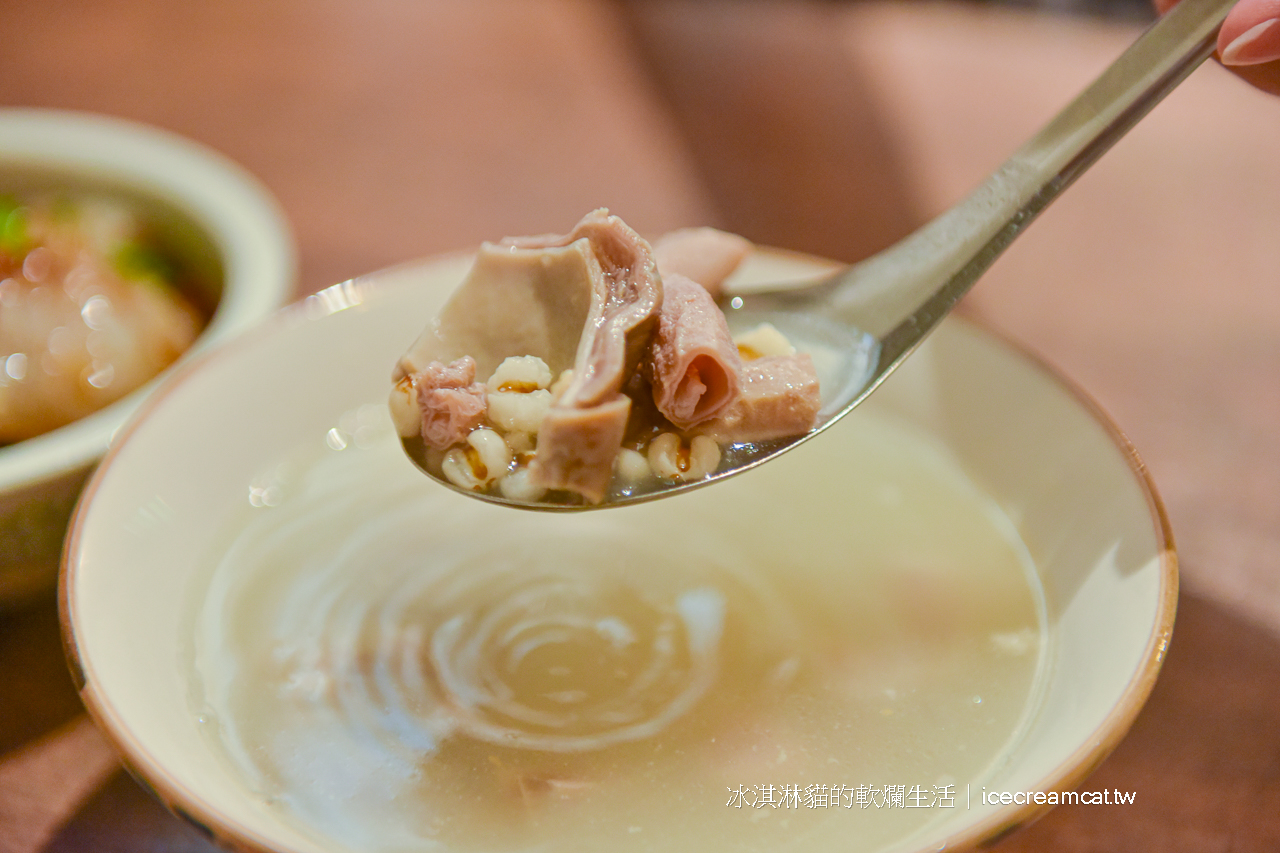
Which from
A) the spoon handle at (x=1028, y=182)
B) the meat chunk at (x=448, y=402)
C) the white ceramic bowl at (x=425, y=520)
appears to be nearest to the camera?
the white ceramic bowl at (x=425, y=520)

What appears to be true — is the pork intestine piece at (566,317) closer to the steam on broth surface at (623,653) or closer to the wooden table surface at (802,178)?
the steam on broth surface at (623,653)

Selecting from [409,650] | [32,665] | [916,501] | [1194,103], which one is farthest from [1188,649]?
[1194,103]

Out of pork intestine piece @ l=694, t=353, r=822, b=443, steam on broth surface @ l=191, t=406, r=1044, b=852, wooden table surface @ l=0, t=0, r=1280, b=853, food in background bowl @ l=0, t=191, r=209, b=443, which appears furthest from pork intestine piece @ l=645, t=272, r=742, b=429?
food in background bowl @ l=0, t=191, r=209, b=443

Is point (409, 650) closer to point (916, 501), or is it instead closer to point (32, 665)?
point (32, 665)

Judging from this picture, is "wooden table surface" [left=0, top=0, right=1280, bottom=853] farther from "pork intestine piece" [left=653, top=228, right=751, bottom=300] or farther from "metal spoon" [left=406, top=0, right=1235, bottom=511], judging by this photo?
"pork intestine piece" [left=653, top=228, right=751, bottom=300]

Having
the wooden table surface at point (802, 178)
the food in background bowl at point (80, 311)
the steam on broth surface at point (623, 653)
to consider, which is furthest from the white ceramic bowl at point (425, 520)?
the food in background bowl at point (80, 311)

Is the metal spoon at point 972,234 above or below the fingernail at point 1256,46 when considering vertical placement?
below

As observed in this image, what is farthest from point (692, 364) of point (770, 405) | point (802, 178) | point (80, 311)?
point (802, 178)

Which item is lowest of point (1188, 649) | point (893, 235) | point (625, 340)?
point (1188, 649)
